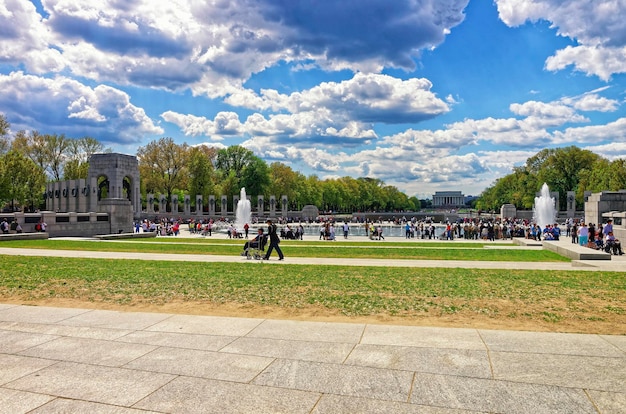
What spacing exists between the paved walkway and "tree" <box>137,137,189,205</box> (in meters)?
92.4

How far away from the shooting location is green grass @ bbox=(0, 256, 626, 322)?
9.80 m

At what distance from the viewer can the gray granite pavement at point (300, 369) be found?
191 inches

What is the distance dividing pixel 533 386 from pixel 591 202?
33097 mm

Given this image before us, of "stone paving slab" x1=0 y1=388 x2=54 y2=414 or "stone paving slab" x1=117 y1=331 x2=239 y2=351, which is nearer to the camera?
"stone paving slab" x1=0 y1=388 x2=54 y2=414

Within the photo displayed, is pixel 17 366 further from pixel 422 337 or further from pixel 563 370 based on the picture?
pixel 563 370

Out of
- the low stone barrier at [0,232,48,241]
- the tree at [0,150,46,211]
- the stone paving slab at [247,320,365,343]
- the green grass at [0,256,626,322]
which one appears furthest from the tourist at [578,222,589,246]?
the tree at [0,150,46,211]

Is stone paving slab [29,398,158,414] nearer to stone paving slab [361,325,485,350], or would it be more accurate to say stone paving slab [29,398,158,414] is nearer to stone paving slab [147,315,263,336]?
stone paving slab [147,315,263,336]

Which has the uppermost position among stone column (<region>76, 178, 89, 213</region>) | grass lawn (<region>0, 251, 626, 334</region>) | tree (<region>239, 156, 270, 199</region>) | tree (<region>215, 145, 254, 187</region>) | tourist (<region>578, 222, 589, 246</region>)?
tree (<region>215, 145, 254, 187</region>)

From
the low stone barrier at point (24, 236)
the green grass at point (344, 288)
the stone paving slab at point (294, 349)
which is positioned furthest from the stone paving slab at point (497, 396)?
the low stone barrier at point (24, 236)

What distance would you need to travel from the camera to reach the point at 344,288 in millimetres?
12188

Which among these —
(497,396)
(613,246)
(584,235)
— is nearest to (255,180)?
(584,235)

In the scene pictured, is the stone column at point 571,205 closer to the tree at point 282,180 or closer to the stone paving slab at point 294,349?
the tree at point 282,180

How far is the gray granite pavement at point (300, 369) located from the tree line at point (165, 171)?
64.6m

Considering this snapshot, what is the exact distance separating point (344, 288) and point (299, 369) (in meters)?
6.38
